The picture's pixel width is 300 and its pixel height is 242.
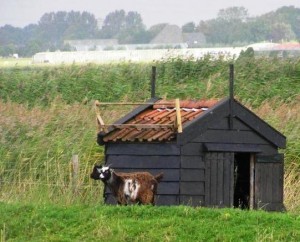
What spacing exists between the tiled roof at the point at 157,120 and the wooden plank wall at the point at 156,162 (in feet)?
0.41

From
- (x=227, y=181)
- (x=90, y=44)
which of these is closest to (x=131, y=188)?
(x=227, y=181)

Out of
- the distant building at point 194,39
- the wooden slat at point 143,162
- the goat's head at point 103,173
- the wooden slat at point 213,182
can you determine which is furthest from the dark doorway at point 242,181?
the distant building at point 194,39

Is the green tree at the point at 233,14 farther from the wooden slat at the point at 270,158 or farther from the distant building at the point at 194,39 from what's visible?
the wooden slat at the point at 270,158

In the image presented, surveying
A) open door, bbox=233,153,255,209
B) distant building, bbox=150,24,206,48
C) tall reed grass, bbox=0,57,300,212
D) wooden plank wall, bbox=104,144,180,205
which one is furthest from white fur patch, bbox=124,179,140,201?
distant building, bbox=150,24,206,48

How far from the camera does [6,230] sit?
14.2m

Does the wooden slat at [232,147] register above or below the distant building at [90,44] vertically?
above

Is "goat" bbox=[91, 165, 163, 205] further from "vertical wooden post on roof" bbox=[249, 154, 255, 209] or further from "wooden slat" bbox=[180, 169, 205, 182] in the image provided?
"vertical wooden post on roof" bbox=[249, 154, 255, 209]

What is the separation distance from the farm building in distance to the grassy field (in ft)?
2.81

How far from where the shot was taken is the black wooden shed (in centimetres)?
1499

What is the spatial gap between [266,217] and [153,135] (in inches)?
80.6

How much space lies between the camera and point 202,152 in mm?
15133

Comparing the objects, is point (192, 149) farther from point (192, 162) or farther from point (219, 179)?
point (219, 179)

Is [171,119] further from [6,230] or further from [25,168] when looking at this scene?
[25,168]

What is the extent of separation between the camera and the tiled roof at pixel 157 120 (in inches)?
591
